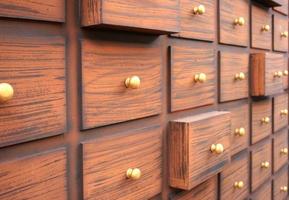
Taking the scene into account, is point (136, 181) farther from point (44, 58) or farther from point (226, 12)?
point (226, 12)

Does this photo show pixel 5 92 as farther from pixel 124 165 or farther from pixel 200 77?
pixel 200 77

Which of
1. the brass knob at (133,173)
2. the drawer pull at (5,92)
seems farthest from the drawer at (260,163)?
the drawer pull at (5,92)

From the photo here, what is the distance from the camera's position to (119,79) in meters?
0.63

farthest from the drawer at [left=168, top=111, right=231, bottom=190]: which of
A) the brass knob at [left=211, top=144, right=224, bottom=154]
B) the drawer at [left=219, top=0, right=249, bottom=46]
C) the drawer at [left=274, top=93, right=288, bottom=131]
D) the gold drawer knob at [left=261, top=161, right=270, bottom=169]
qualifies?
the drawer at [left=274, top=93, right=288, bottom=131]

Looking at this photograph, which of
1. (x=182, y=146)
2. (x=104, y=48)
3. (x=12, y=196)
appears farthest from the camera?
(x=182, y=146)

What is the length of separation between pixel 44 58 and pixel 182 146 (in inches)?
14.5

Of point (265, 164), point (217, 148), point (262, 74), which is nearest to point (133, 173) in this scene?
point (217, 148)

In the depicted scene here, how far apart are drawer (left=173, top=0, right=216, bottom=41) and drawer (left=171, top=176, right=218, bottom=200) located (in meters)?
0.34

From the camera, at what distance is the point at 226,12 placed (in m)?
1.02

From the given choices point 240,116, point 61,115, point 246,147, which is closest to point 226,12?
point 240,116

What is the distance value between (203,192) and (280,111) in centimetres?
68

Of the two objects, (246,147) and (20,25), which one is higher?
(20,25)

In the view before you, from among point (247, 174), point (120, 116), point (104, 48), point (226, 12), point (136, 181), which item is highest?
point (226, 12)

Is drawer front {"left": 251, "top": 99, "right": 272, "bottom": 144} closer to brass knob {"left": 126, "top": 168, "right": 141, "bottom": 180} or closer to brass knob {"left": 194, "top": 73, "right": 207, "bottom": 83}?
brass knob {"left": 194, "top": 73, "right": 207, "bottom": 83}
